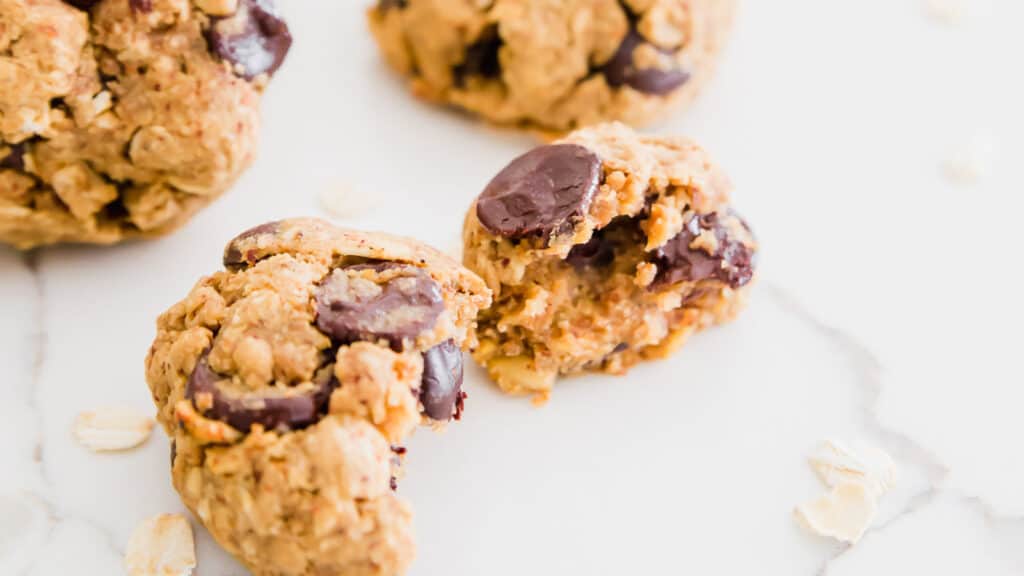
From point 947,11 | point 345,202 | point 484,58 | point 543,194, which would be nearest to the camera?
point 543,194

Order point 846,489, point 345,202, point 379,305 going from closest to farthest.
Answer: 1. point 379,305
2. point 846,489
3. point 345,202

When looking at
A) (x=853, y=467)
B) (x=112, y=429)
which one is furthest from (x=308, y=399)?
(x=853, y=467)

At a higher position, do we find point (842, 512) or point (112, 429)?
point (842, 512)

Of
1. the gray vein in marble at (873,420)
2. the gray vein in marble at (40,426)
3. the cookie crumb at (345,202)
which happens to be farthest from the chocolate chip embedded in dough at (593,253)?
the gray vein in marble at (40,426)

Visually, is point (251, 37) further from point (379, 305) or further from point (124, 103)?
point (379, 305)

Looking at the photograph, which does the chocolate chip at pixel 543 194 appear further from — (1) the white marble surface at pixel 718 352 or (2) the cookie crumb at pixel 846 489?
(2) the cookie crumb at pixel 846 489

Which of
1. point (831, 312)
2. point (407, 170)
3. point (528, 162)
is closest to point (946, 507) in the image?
point (831, 312)

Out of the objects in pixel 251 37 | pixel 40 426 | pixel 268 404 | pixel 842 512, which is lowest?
pixel 40 426

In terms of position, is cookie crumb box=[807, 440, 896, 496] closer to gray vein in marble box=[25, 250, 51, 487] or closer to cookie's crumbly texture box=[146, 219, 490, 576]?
cookie's crumbly texture box=[146, 219, 490, 576]
